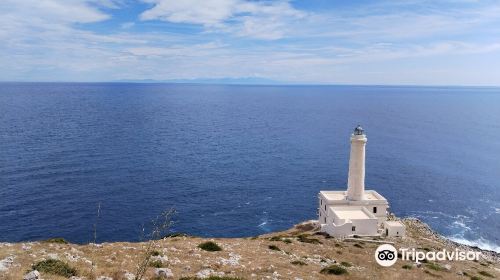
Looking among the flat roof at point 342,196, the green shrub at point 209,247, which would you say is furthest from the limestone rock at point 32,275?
the flat roof at point 342,196

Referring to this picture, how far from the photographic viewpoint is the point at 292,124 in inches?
6939

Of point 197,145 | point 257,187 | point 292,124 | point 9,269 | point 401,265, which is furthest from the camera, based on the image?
point 292,124

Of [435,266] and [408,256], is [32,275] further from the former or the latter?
[408,256]

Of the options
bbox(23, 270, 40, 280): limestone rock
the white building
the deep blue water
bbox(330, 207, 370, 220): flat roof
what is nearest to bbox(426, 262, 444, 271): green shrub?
the white building

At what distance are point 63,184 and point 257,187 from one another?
38.2m

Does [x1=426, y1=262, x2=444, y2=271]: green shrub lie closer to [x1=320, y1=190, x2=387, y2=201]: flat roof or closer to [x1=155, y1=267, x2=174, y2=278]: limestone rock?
[x1=320, y1=190, x2=387, y2=201]: flat roof

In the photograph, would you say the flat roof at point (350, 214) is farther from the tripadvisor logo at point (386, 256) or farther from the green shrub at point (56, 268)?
the green shrub at point (56, 268)

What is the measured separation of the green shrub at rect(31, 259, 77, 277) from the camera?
18.2 metres

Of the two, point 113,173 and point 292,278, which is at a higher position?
point 292,278

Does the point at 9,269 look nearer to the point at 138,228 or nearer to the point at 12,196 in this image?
the point at 138,228

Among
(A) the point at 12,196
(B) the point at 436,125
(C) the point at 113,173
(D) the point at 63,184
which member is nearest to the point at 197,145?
(C) the point at 113,173

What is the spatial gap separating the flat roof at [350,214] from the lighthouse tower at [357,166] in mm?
2278

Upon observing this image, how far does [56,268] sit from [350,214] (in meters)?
36.2

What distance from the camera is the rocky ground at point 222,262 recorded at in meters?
19.3
